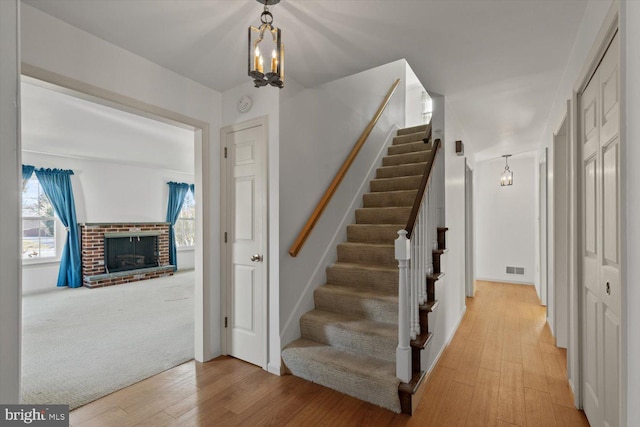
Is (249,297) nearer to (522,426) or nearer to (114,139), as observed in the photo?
(522,426)

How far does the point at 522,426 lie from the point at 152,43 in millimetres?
3569

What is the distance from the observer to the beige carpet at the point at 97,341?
2357mm

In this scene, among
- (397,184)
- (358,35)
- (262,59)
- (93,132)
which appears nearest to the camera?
(262,59)

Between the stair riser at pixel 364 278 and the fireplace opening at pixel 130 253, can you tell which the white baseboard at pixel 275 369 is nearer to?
the stair riser at pixel 364 278

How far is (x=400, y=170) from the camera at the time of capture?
13.3ft

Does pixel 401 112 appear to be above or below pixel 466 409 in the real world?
above

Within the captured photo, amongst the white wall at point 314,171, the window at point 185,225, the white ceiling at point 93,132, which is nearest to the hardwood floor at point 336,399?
the white wall at point 314,171

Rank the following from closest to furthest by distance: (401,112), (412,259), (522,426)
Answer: (522,426)
(412,259)
(401,112)

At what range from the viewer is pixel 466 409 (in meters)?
2.07

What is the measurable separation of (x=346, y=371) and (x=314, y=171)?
1793mm

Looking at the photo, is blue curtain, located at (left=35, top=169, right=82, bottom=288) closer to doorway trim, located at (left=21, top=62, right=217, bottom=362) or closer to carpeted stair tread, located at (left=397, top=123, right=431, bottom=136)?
doorway trim, located at (left=21, top=62, right=217, bottom=362)

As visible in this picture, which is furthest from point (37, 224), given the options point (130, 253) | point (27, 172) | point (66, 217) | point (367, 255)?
point (367, 255)

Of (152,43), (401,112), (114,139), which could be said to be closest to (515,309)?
(401,112)

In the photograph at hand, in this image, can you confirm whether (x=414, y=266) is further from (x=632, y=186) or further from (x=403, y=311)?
(x=632, y=186)
